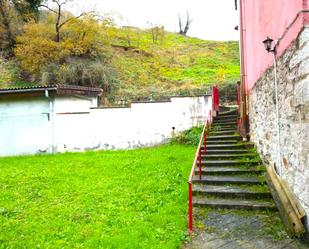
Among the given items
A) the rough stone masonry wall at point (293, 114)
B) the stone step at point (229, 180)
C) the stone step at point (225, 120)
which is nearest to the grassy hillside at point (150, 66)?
the stone step at point (225, 120)

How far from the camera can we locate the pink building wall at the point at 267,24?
15.5 ft

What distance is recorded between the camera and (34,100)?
1370 centimetres

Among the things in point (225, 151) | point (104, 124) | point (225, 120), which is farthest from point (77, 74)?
point (225, 151)

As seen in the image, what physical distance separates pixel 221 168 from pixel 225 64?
20.4 m

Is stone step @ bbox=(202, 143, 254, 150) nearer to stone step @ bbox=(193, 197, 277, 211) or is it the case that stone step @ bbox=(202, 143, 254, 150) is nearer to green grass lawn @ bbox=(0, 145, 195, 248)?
green grass lawn @ bbox=(0, 145, 195, 248)

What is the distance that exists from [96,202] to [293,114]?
164 inches

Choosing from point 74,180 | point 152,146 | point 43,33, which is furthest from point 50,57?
point 74,180

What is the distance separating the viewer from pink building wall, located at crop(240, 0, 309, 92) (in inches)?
187

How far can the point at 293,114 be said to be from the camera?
506 centimetres

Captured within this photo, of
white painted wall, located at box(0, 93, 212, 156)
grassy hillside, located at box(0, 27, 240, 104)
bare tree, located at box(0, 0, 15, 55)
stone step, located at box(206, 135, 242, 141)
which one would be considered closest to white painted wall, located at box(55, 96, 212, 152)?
white painted wall, located at box(0, 93, 212, 156)

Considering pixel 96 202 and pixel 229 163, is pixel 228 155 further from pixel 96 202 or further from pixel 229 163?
pixel 96 202

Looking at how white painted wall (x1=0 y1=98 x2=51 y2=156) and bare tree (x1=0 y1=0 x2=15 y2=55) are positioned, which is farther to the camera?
bare tree (x1=0 y1=0 x2=15 y2=55)

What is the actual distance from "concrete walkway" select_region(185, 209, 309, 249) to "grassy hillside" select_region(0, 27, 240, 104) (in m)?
9.16

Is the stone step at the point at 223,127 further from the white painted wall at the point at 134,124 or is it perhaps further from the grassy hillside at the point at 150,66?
the grassy hillside at the point at 150,66
